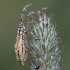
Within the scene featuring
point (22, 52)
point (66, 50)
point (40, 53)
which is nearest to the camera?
point (40, 53)

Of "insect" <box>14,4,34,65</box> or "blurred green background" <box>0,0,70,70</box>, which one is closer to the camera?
"insect" <box>14,4,34,65</box>

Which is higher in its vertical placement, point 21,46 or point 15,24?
point 15,24

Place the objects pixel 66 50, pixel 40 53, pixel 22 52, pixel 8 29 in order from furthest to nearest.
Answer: pixel 8 29 < pixel 66 50 < pixel 22 52 < pixel 40 53

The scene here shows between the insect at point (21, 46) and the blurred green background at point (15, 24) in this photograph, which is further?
the blurred green background at point (15, 24)

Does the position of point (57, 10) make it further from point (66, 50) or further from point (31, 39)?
point (31, 39)

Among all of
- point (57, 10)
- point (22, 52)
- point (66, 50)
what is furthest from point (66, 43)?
point (22, 52)

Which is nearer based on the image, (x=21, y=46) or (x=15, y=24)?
(x=21, y=46)

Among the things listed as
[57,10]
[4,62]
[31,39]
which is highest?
[57,10]

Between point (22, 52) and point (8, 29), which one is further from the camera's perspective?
point (8, 29)
